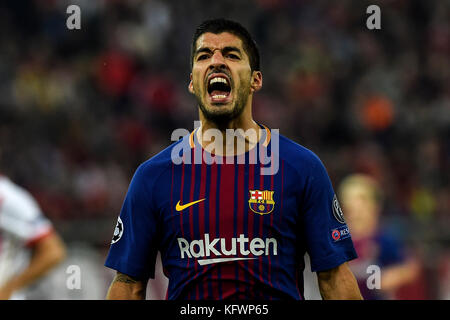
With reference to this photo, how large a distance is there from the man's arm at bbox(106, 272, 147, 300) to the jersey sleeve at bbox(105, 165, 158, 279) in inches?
1.5

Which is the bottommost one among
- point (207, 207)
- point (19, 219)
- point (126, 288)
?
point (126, 288)

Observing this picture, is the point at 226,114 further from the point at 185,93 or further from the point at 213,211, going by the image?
the point at 185,93

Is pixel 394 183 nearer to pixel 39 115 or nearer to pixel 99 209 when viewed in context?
pixel 99 209

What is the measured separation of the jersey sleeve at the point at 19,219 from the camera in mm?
5785

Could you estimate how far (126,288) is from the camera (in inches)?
139

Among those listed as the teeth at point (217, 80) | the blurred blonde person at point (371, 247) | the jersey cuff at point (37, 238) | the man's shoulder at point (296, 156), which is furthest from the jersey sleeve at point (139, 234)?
the blurred blonde person at point (371, 247)

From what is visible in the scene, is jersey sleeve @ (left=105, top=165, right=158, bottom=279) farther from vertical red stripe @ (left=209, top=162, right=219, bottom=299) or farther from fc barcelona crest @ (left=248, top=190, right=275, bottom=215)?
fc barcelona crest @ (left=248, top=190, right=275, bottom=215)

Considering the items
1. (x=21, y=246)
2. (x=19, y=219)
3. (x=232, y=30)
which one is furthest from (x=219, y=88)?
(x=21, y=246)

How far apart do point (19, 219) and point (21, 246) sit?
0.76ft

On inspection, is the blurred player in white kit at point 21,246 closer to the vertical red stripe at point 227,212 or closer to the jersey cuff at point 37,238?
the jersey cuff at point 37,238

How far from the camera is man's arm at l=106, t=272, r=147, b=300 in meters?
3.52

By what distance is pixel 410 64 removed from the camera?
12.5 metres
